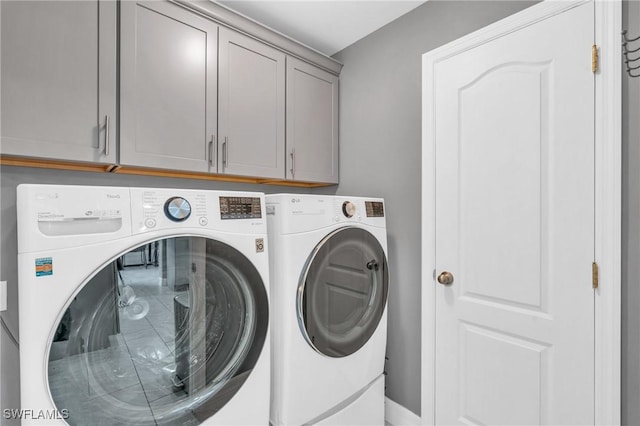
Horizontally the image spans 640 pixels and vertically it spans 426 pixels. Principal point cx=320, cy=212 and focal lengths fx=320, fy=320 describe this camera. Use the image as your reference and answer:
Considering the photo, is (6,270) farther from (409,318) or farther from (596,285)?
(596,285)

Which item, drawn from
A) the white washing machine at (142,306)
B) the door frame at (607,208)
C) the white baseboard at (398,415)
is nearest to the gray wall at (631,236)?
the door frame at (607,208)

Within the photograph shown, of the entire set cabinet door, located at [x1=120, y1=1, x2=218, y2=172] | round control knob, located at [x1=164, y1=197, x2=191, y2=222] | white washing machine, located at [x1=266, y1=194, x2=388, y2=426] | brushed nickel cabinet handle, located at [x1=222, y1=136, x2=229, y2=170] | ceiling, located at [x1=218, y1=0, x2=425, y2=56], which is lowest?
white washing machine, located at [x1=266, y1=194, x2=388, y2=426]

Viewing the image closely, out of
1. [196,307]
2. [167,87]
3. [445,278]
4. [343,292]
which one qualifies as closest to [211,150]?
[167,87]

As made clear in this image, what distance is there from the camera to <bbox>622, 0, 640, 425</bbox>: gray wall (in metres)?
1.15

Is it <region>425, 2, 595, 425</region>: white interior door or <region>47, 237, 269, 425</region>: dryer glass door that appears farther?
<region>425, 2, 595, 425</region>: white interior door

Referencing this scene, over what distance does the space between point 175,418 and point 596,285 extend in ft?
5.23

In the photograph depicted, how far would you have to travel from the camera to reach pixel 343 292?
159 cm

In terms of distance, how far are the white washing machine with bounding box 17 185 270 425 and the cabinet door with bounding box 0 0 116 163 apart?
1.61 feet

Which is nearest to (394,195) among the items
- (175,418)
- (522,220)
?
(522,220)

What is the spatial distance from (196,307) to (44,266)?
46 centimetres

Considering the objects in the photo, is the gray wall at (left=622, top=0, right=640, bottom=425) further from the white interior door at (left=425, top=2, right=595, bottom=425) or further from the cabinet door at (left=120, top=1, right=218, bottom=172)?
the cabinet door at (left=120, top=1, right=218, bottom=172)

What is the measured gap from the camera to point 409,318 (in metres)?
1.89

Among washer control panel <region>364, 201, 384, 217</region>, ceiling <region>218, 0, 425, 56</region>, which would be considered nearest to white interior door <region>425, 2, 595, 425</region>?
washer control panel <region>364, 201, 384, 217</region>

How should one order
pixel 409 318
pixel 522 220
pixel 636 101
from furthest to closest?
1. pixel 409 318
2. pixel 522 220
3. pixel 636 101
